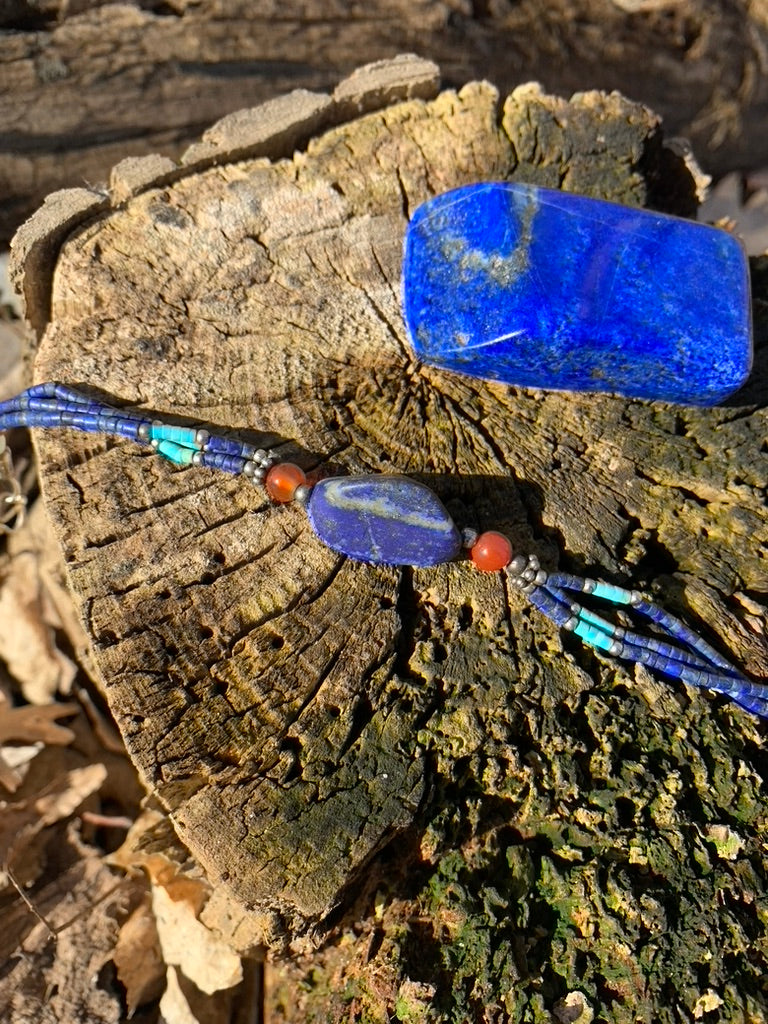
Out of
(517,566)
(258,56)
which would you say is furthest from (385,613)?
(258,56)

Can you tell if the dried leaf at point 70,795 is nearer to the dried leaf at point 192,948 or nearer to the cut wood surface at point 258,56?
the dried leaf at point 192,948

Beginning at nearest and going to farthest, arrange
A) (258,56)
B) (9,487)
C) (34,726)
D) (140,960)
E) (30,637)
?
(140,960)
(9,487)
(34,726)
(30,637)
(258,56)

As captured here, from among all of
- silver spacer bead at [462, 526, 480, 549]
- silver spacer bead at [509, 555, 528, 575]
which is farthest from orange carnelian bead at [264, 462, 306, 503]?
silver spacer bead at [509, 555, 528, 575]

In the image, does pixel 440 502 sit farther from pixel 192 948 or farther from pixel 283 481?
pixel 192 948

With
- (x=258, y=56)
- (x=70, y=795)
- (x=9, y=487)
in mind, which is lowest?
(x=70, y=795)

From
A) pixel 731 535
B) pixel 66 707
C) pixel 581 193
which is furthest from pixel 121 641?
pixel 581 193

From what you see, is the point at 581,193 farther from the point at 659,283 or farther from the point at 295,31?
the point at 295,31

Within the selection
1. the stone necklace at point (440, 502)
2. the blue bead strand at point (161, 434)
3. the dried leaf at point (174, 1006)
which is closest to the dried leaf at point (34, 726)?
the dried leaf at point (174, 1006)
